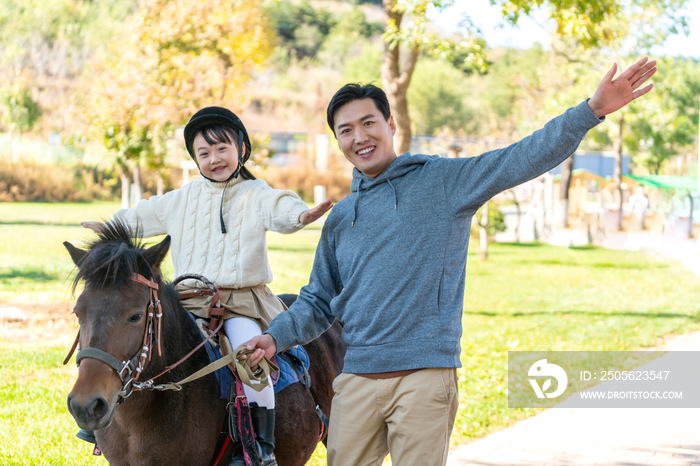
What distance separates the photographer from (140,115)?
70.8 ft

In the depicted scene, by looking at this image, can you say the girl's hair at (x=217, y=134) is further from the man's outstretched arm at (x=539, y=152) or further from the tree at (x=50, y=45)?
the tree at (x=50, y=45)

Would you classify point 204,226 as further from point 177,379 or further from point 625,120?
point 625,120

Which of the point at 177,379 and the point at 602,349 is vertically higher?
the point at 177,379

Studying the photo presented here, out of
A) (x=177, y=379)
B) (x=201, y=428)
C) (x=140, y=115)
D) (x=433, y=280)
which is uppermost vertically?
(x=140, y=115)

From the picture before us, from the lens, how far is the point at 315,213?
3.27m

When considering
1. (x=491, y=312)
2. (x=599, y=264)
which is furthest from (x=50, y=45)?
(x=491, y=312)

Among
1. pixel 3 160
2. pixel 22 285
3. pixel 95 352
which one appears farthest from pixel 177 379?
pixel 3 160

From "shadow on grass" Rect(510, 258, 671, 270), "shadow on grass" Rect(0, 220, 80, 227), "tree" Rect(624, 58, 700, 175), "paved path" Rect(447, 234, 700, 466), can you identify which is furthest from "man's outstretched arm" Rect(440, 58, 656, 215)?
"tree" Rect(624, 58, 700, 175)

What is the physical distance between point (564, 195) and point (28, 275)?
24408 mm

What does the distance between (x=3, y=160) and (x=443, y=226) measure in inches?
1304

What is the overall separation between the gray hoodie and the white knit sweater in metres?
0.74

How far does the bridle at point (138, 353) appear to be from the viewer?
247cm

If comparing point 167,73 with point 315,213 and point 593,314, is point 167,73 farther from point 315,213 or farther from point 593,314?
point 315,213

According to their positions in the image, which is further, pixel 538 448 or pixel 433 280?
pixel 538 448
